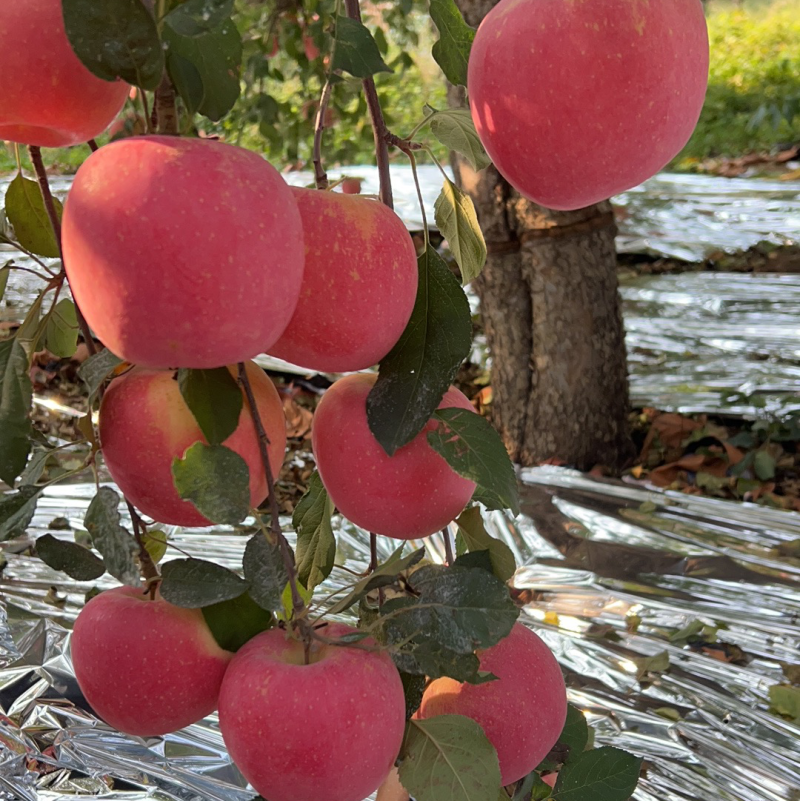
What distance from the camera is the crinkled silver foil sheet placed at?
933 mm

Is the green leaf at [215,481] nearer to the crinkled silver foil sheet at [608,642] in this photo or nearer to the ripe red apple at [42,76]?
the ripe red apple at [42,76]

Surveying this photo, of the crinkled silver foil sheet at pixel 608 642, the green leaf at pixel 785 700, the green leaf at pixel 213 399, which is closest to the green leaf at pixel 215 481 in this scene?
the green leaf at pixel 213 399

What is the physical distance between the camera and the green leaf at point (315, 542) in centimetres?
56

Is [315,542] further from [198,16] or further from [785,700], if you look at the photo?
[785,700]

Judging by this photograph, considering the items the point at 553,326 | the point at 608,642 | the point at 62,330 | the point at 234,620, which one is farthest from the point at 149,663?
the point at 553,326

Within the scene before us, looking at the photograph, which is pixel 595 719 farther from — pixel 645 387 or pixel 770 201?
pixel 770 201

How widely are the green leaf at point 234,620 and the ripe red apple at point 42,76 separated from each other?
9.6 inches

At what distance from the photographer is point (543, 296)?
175 cm

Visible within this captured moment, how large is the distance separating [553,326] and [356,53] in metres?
1.38

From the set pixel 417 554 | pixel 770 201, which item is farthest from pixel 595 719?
pixel 770 201

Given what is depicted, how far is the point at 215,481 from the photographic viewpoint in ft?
1.32

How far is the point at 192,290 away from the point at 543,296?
4.87ft

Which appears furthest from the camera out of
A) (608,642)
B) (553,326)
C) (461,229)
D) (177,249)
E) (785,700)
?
(553,326)

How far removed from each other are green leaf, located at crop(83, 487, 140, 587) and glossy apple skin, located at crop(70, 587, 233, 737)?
0.04m
